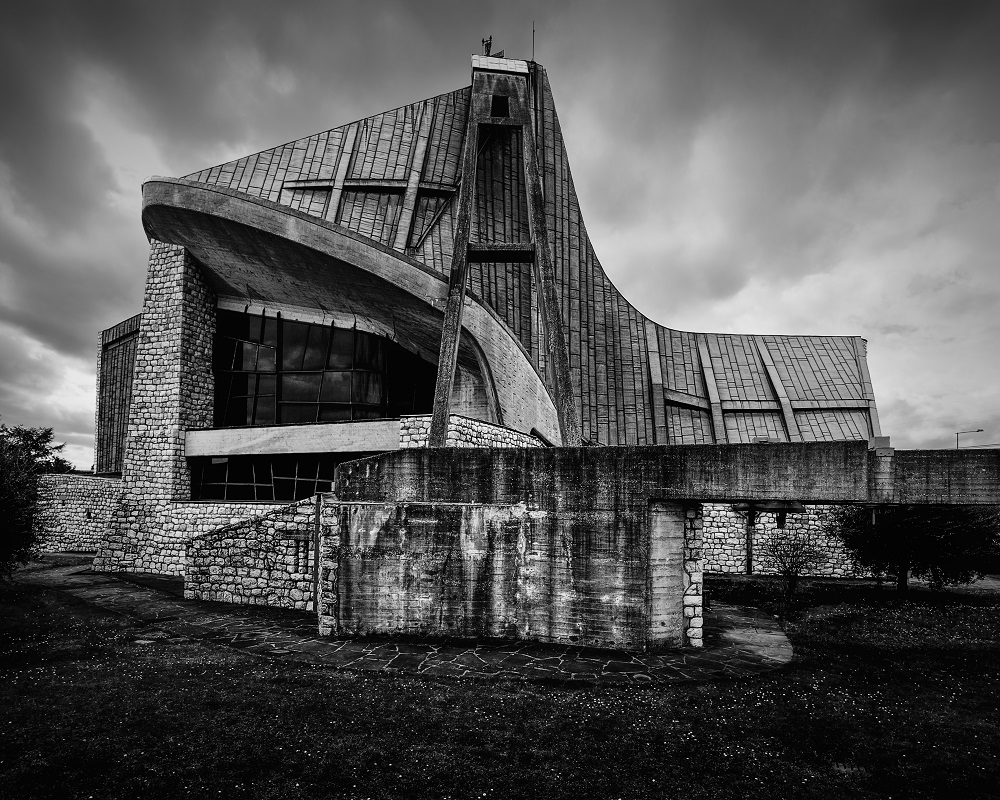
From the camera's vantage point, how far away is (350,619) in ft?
28.7

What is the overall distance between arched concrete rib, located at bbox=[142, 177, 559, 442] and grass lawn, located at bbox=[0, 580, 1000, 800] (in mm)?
8830

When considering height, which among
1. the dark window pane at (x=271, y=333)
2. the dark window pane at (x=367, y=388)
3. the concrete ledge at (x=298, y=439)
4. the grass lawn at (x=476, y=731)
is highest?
the dark window pane at (x=271, y=333)

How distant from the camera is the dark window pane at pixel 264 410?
18.1 m

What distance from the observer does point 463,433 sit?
38.7 ft

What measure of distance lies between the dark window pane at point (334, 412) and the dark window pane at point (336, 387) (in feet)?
0.51

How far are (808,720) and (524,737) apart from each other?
286 cm

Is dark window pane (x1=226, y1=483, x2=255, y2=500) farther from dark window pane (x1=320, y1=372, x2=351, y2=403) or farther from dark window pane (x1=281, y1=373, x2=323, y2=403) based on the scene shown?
dark window pane (x1=320, y1=372, x2=351, y2=403)

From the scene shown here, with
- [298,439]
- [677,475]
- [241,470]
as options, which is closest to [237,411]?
[241,470]

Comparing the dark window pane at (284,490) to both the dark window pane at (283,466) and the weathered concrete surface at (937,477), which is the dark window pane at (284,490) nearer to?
the dark window pane at (283,466)

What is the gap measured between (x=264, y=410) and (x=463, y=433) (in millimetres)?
9209

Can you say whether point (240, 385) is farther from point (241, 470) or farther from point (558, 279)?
point (558, 279)

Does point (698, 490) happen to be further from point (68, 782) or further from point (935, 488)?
point (68, 782)

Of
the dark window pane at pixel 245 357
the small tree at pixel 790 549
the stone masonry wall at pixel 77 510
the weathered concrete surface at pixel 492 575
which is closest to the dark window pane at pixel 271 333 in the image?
the dark window pane at pixel 245 357

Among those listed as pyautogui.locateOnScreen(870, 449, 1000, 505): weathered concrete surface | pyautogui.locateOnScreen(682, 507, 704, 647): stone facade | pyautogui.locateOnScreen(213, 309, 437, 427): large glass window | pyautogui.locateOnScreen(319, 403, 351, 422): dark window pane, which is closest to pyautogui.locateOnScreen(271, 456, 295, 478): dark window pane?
pyautogui.locateOnScreen(213, 309, 437, 427): large glass window
